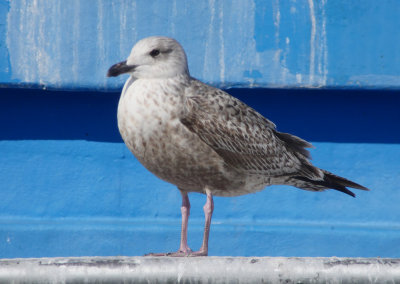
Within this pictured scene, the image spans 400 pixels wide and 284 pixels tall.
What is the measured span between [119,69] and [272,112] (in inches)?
81.9

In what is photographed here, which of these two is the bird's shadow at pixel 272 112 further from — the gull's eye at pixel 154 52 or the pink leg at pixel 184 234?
the gull's eye at pixel 154 52

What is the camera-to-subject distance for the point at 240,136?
2.94 metres

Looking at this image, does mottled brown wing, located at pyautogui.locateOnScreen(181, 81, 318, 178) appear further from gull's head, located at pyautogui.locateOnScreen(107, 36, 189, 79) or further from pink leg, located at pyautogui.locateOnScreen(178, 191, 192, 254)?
pink leg, located at pyautogui.locateOnScreen(178, 191, 192, 254)

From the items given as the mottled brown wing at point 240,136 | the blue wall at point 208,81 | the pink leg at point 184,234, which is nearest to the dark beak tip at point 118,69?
the mottled brown wing at point 240,136

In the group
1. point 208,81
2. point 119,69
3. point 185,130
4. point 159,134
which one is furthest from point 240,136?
point 208,81

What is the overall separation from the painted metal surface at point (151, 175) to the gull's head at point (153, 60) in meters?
1.69

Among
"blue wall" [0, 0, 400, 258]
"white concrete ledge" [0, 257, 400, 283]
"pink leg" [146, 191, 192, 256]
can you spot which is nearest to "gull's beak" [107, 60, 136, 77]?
"pink leg" [146, 191, 192, 256]

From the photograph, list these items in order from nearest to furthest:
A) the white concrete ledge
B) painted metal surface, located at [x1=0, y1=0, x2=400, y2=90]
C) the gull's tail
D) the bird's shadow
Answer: the white concrete ledge
the gull's tail
painted metal surface, located at [x1=0, y1=0, x2=400, y2=90]
the bird's shadow

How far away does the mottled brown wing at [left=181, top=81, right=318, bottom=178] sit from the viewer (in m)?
2.69

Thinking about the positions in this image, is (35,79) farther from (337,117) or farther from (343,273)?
(343,273)

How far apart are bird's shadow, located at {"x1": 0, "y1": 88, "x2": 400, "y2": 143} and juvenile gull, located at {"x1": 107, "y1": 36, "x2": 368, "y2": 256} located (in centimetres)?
130

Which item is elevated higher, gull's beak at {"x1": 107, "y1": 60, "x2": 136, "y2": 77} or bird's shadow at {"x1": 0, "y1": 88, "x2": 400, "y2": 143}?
gull's beak at {"x1": 107, "y1": 60, "x2": 136, "y2": 77}

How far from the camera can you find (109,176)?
4383mm

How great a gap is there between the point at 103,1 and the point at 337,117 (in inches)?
70.6
